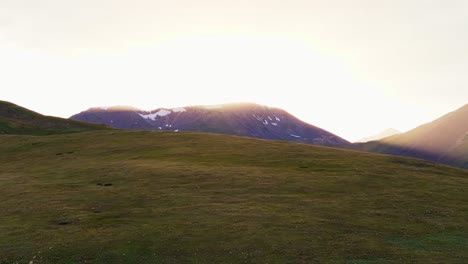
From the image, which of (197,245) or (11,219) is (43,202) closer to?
(11,219)

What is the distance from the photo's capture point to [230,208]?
47062 millimetres

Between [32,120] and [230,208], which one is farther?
[32,120]

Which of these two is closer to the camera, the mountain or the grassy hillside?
the grassy hillside

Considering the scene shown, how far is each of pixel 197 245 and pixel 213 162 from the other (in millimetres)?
40111

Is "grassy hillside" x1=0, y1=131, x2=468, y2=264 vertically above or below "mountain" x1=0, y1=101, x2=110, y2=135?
below

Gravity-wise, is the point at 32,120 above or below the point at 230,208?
above

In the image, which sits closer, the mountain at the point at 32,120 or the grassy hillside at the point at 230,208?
the grassy hillside at the point at 230,208

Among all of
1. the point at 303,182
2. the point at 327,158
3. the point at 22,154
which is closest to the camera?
the point at 303,182

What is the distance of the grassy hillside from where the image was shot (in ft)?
114

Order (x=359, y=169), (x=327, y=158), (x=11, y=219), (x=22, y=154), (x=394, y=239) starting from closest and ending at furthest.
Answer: (x=394, y=239), (x=11, y=219), (x=359, y=169), (x=327, y=158), (x=22, y=154)

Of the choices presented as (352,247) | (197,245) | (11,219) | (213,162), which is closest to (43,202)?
(11,219)

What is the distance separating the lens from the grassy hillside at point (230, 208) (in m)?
34.8

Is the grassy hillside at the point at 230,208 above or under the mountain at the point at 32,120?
under

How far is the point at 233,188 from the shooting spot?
56.9m
